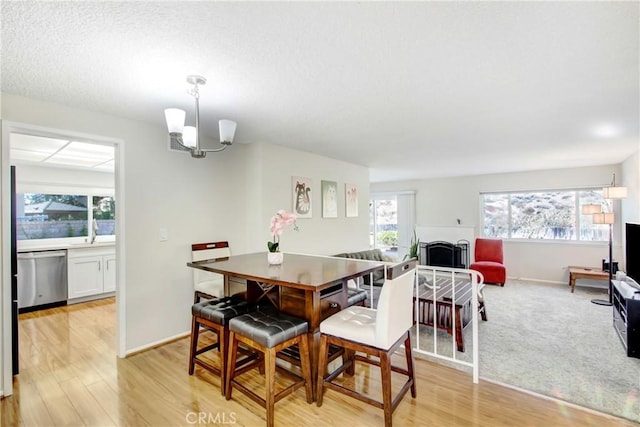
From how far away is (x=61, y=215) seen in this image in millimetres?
5078

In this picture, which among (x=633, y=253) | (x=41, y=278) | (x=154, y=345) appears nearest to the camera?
(x=154, y=345)

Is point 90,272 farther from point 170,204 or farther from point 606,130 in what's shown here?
point 606,130

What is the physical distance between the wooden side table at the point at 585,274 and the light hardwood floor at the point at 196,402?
4099 mm

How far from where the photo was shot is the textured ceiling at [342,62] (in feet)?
4.61

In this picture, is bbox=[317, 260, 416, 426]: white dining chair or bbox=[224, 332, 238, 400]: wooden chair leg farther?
bbox=[224, 332, 238, 400]: wooden chair leg

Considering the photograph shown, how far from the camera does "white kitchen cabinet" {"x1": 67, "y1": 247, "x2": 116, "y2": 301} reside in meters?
4.56

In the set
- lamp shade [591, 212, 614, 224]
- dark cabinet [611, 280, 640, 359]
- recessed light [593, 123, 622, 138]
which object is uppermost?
recessed light [593, 123, 622, 138]

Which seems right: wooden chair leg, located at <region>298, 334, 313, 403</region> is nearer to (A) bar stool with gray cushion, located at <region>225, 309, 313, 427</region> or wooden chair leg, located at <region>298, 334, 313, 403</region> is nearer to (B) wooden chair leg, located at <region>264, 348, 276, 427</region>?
(A) bar stool with gray cushion, located at <region>225, 309, 313, 427</region>

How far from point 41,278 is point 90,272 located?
565 millimetres

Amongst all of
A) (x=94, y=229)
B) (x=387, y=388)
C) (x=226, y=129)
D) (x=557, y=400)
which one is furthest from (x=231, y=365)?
(x=94, y=229)

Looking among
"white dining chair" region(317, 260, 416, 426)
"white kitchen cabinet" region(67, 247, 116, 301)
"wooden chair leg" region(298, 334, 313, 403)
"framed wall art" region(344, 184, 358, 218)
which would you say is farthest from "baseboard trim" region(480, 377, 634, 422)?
"white kitchen cabinet" region(67, 247, 116, 301)

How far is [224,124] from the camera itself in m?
2.21

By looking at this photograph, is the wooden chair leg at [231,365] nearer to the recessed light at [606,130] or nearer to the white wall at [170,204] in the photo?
the white wall at [170,204]

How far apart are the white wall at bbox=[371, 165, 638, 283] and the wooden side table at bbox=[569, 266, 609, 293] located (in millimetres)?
408
